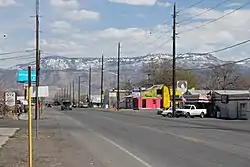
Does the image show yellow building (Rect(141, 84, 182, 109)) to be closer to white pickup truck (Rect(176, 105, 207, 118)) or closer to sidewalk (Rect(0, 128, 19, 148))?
white pickup truck (Rect(176, 105, 207, 118))

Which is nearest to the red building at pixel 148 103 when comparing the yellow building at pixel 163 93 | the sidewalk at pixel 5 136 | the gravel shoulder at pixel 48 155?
the yellow building at pixel 163 93

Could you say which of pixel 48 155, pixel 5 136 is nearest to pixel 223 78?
pixel 5 136

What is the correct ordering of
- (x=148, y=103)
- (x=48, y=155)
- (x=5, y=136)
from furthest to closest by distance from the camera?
1. (x=148, y=103)
2. (x=5, y=136)
3. (x=48, y=155)

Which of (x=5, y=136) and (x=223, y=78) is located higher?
(x=223, y=78)

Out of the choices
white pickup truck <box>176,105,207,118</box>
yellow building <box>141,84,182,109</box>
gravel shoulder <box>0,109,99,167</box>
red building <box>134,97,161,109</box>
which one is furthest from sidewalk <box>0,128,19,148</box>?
red building <box>134,97,161,109</box>

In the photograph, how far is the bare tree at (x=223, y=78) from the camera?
132m

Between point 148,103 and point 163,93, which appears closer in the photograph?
point 163,93

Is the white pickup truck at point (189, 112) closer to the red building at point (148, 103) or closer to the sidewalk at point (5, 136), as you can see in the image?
the sidewalk at point (5, 136)

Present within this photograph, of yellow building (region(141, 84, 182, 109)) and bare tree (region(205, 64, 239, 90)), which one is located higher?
bare tree (region(205, 64, 239, 90))

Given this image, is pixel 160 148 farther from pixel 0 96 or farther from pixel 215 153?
pixel 0 96

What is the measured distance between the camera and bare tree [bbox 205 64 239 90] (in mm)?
131500

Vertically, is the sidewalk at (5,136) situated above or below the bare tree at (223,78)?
below

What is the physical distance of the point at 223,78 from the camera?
134375 millimetres

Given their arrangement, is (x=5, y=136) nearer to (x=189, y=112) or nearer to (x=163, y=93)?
(x=189, y=112)
